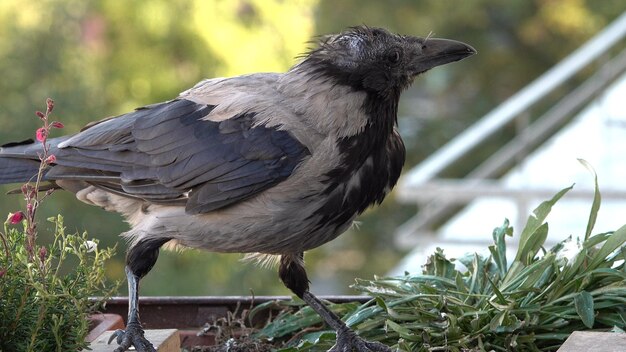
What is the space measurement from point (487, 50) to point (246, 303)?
1151 centimetres

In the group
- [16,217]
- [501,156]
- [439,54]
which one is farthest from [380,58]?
[501,156]

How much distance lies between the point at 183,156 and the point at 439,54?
1037mm

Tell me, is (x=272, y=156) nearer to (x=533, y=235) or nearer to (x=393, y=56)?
(x=393, y=56)

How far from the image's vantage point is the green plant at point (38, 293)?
3.31m

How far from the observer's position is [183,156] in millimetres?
4277

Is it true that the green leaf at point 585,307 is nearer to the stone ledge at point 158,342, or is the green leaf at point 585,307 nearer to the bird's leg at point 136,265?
the stone ledge at point 158,342

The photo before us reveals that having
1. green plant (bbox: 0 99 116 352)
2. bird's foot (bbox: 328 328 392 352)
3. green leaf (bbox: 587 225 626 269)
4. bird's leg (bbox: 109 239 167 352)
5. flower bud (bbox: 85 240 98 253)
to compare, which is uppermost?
green leaf (bbox: 587 225 626 269)

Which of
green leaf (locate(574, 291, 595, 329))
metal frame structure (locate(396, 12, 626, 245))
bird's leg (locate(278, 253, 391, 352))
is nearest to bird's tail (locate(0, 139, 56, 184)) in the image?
bird's leg (locate(278, 253, 391, 352))

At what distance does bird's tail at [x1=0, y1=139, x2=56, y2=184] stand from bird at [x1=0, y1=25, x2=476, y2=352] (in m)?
0.15

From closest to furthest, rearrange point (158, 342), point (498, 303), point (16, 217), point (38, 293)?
1. point (38, 293)
2. point (16, 217)
3. point (158, 342)
4. point (498, 303)

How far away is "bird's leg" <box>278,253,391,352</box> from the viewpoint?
420cm

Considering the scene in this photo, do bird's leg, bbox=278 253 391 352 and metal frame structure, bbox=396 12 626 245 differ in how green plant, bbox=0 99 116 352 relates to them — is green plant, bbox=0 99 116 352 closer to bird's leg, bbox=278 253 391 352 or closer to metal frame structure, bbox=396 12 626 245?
bird's leg, bbox=278 253 391 352

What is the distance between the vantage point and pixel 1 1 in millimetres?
10547

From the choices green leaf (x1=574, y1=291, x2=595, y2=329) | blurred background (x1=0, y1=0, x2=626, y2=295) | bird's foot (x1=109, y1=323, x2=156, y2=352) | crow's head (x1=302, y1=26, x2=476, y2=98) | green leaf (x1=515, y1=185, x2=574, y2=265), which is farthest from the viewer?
blurred background (x1=0, y1=0, x2=626, y2=295)
